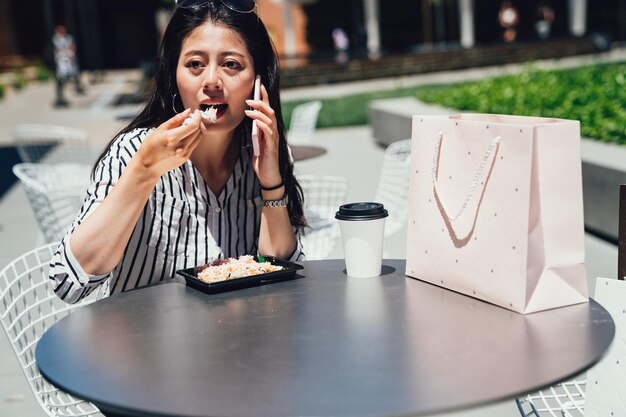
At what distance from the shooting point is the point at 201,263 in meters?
2.54

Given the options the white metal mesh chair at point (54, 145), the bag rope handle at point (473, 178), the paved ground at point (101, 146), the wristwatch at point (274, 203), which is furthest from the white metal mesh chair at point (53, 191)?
the bag rope handle at point (473, 178)

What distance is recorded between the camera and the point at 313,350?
1736 mm

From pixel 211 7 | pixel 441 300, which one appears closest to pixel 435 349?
pixel 441 300

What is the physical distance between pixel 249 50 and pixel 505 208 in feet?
3.33

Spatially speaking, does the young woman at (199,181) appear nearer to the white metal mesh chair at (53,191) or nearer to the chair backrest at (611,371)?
the chair backrest at (611,371)

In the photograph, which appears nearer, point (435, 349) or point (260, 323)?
point (435, 349)

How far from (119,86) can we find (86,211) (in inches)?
1096

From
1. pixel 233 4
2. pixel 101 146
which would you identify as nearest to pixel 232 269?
pixel 233 4

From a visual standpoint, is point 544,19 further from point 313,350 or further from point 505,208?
point 313,350

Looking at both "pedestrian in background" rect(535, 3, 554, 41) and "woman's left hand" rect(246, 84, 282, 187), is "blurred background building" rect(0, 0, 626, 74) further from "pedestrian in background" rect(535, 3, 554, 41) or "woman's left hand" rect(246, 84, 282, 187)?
"woman's left hand" rect(246, 84, 282, 187)

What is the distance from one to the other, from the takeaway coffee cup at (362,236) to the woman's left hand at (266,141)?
0.35 m

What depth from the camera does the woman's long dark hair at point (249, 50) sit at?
8.15 ft

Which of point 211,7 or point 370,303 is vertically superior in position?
point 211,7

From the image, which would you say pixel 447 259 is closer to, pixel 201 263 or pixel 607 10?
pixel 201 263
